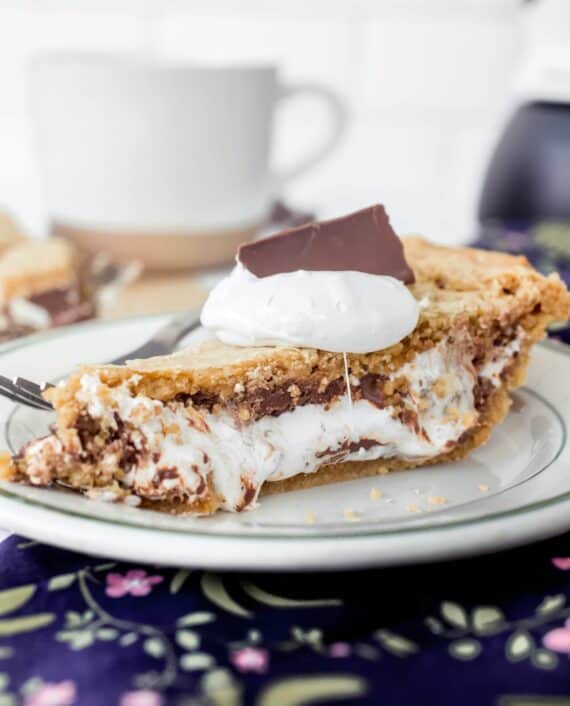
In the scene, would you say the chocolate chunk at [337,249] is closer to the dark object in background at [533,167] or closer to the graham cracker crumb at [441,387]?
the graham cracker crumb at [441,387]

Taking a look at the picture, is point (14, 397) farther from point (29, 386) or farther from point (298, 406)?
point (298, 406)

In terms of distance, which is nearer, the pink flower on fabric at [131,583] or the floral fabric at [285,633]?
the floral fabric at [285,633]

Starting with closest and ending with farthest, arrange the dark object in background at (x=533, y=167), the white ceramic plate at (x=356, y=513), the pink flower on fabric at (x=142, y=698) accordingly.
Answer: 1. the pink flower on fabric at (x=142, y=698)
2. the white ceramic plate at (x=356, y=513)
3. the dark object in background at (x=533, y=167)

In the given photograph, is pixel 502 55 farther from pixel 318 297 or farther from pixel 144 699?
pixel 144 699

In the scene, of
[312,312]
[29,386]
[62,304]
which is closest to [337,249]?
[312,312]

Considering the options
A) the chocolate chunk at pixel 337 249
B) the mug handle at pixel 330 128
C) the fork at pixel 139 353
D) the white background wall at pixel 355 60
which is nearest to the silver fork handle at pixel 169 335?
the fork at pixel 139 353
